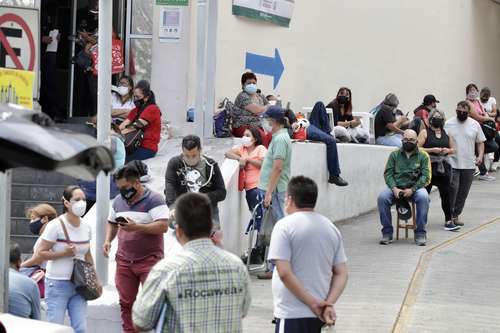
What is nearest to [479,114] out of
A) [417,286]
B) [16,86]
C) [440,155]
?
[440,155]

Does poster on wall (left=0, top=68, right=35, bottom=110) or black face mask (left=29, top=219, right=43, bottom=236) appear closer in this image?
poster on wall (left=0, top=68, right=35, bottom=110)

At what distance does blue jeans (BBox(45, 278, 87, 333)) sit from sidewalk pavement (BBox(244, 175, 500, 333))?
5.81ft

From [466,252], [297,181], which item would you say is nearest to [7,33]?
[297,181]

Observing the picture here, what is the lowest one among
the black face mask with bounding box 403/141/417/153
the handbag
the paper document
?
the handbag

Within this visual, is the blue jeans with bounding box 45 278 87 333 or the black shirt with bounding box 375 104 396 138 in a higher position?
the black shirt with bounding box 375 104 396 138

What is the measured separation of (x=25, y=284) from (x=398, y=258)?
21.9 feet

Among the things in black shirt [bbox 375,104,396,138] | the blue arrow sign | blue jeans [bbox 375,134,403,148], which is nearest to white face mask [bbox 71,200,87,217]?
the blue arrow sign

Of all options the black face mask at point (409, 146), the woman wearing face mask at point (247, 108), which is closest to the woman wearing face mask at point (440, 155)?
the black face mask at point (409, 146)

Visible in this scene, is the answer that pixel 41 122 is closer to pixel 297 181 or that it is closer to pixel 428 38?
pixel 297 181

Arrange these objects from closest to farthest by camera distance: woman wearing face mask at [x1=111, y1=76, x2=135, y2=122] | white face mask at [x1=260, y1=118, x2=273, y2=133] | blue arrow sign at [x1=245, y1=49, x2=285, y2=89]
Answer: white face mask at [x1=260, y1=118, x2=273, y2=133], woman wearing face mask at [x1=111, y1=76, x2=135, y2=122], blue arrow sign at [x1=245, y1=49, x2=285, y2=89]

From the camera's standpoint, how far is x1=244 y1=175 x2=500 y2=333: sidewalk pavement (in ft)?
32.5

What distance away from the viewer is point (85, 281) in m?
8.52

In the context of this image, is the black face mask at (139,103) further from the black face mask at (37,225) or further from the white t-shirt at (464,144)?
the white t-shirt at (464,144)

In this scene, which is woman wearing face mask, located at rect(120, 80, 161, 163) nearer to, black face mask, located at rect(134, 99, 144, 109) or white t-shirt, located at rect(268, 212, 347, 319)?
black face mask, located at rect(134, 99, 144, 109)
